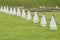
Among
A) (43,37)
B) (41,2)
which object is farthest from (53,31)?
(41,2)

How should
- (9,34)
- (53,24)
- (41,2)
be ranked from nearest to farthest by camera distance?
(9,34) → (53,24) → (41,2)

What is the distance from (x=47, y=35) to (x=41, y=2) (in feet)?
188

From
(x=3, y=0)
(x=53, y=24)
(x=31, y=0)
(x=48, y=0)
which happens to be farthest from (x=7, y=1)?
(x=53, y=24)

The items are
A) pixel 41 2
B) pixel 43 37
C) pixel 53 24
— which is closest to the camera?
pixel 43 37

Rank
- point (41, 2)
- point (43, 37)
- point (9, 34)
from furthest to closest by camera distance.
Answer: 1. point (41, 2)
2. point (9, 34)
3. point (43, 37)

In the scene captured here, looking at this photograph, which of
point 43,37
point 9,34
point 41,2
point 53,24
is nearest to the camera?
Result: point 43,37

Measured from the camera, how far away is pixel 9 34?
1864cm

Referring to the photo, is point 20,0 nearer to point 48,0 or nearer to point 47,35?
point 48,0

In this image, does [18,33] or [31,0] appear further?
[31,0]

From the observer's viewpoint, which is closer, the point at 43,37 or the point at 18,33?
the point at 43,37

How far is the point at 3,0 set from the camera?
252 feet

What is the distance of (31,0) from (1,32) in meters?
57.4

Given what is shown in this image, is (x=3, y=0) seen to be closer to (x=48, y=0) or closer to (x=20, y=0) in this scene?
(x=20, y=0)

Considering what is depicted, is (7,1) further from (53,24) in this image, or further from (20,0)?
(53,24)
